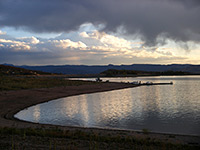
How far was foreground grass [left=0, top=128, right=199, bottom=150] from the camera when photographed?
1005 cm

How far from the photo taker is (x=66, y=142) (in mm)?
10789

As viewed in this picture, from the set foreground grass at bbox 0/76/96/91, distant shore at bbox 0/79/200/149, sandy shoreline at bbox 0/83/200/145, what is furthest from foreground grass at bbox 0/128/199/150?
foreground grass at bbox 0/76/96/91

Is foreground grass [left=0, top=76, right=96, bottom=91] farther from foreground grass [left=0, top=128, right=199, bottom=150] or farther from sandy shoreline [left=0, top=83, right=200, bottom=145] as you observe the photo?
foreground grass [left=0, top=128, right=199, bottom=150]

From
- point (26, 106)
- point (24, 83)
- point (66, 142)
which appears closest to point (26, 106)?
point (26, 106)

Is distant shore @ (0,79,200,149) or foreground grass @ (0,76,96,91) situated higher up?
foreground grass @ (0,76,96,91)

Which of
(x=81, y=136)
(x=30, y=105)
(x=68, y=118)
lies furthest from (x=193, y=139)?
(x=30, y=105)

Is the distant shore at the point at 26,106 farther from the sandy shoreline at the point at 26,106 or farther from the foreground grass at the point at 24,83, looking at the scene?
the foreground grass at the point at 24,83

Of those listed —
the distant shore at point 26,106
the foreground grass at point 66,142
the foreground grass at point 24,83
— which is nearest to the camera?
the foreground grass at point 66,142

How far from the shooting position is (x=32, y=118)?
20781 mm

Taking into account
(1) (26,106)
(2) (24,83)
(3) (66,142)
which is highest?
(2) (24,83)

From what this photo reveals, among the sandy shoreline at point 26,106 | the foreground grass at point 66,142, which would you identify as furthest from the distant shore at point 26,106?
the foreground grass at point 66,142

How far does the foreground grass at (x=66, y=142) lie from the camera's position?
10.1 meters

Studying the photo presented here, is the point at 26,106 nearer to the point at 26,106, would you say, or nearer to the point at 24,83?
the point at 26,106

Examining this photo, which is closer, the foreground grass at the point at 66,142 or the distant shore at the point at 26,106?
the foreground grass at the point at 66,142
